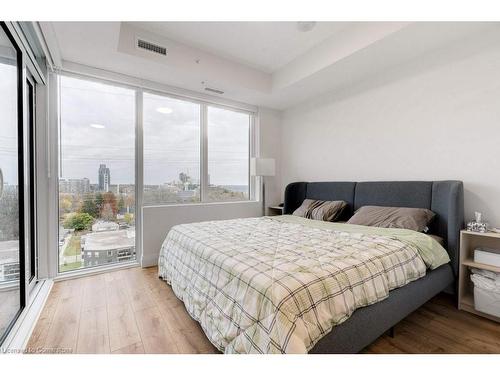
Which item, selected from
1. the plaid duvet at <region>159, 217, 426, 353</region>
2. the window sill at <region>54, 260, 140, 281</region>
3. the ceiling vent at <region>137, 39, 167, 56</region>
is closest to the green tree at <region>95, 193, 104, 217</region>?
the window sill at <region>54, 260, 140, 281</region>

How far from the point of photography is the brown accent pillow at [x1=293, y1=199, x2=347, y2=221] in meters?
2.96

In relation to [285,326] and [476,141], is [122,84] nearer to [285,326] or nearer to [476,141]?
[285,326]

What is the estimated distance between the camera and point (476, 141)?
2188 millimetres

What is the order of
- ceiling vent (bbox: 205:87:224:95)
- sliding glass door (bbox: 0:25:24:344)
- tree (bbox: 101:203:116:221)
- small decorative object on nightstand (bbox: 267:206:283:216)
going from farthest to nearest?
1. small decorative object on nightstand (bbox: 267:206:283:216)
2. ceiling vent (bbox: 205:87:224:95)
3. tree (bbox: 101:203:116:221)
4. sliding glass door (bbox: 0:25:24:344)

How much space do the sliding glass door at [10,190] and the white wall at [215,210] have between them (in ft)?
4.29

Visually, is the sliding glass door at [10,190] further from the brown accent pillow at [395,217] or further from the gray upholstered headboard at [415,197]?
the gray upholstered headboard at [415,197]

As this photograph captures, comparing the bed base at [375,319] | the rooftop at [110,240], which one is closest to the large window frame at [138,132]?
the rooftop at [110,240]

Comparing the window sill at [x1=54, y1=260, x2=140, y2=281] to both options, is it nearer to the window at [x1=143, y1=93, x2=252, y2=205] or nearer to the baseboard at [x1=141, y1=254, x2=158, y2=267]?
the baseboard at [x1=141, y1=254, x2=158, y2=267]

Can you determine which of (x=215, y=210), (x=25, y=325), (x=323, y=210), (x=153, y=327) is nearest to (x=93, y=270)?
(x=25, y=325)

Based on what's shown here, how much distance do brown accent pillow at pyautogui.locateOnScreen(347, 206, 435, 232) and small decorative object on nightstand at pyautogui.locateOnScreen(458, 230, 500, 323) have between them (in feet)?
0.99

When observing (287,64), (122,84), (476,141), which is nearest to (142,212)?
(122,84)

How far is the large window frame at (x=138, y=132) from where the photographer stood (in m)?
2.61

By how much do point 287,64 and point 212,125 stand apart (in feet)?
4.79
